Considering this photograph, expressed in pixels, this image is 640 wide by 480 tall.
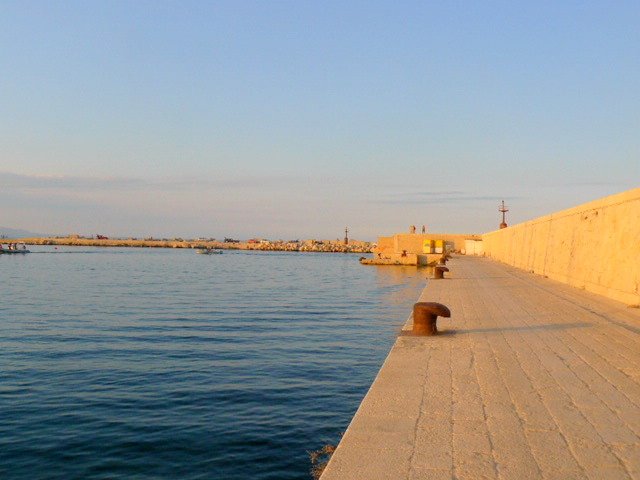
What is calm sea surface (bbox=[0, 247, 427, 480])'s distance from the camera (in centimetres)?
711

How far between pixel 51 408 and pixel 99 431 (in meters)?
1.68

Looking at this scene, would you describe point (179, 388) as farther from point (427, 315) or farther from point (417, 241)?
point (417, 241)

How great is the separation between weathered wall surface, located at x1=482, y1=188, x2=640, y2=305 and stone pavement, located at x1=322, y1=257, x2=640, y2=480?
507 centimetres

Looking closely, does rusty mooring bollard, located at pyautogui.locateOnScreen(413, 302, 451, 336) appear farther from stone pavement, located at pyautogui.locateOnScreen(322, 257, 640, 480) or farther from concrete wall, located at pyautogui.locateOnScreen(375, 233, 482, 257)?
concrete wall, located at pyautogui.locateOnScreen(375, 233, 482, 257)

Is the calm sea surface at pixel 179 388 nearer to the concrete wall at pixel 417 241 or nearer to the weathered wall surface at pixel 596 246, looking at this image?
the weathered wall surface at pixel 596 246

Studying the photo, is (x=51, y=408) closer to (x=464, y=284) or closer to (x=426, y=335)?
(x=426, y=335)

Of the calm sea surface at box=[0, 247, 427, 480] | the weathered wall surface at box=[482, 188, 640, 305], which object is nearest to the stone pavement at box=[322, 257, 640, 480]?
the calm sea surface at box=[0, 247, 427, 480]

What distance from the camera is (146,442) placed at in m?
7.59

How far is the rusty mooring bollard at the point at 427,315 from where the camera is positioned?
9.32 meters

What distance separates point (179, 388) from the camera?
10375mm

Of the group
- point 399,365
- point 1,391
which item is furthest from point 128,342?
point 399,365

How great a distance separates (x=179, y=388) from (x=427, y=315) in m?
4.78

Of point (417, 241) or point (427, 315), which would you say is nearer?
point (427, 315)

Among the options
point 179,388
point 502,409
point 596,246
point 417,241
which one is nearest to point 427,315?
point 502,409
